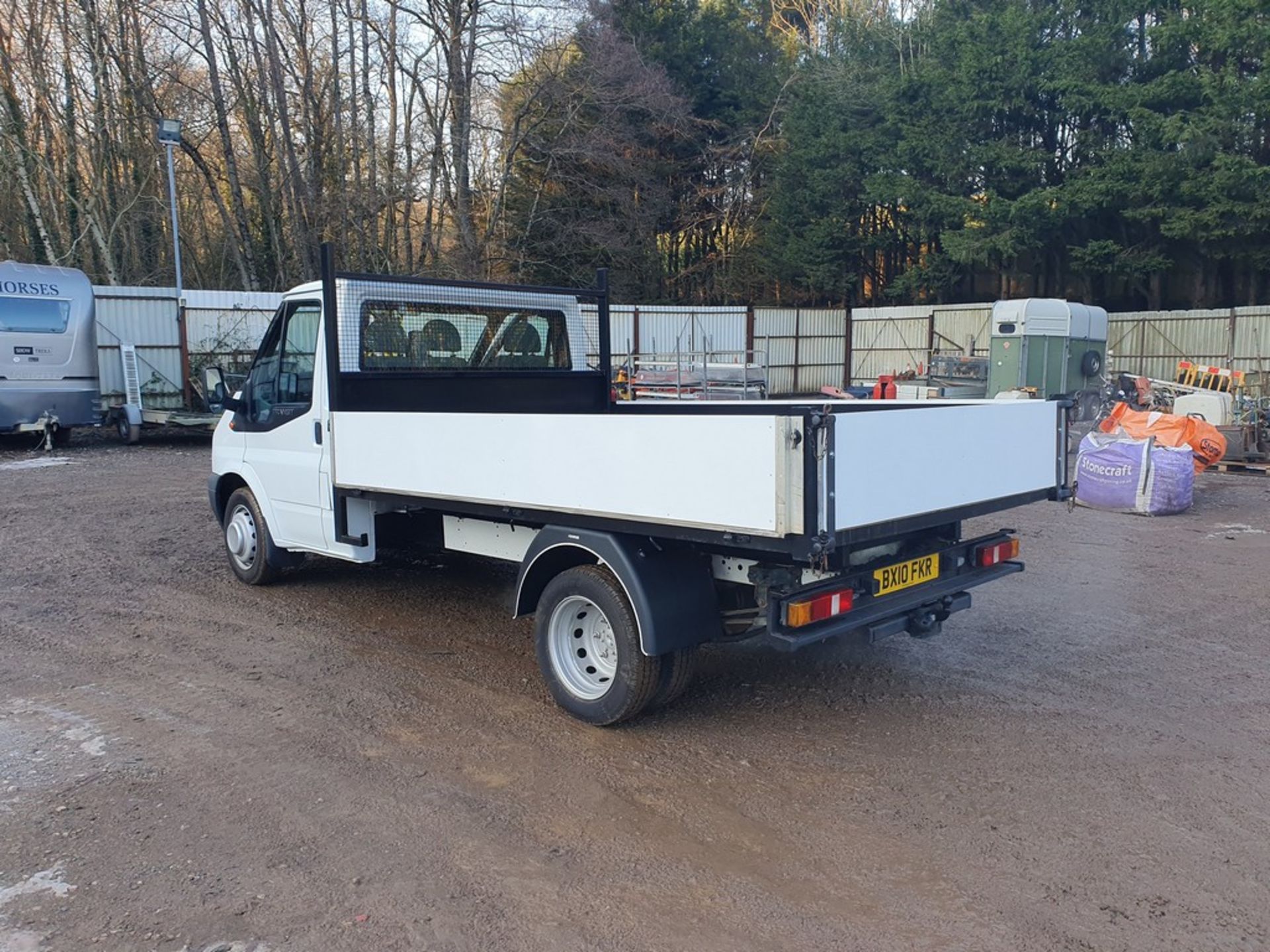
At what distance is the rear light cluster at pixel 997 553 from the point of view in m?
5.34

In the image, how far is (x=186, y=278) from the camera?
29.0m

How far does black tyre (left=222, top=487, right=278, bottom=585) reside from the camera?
7.36 meters

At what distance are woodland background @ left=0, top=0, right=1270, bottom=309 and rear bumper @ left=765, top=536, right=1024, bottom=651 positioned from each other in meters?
24.6

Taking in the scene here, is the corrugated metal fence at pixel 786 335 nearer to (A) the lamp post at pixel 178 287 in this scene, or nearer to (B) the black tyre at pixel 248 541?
(A) the lamp post at pixel 178 287

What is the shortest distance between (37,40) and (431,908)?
88.9 feet

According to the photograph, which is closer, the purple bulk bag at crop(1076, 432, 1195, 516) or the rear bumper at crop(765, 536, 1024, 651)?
the rear bumper at crop(765, 536, 1024, 651)

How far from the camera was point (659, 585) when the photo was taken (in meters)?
4.48

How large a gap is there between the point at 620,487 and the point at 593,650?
3.26 ft

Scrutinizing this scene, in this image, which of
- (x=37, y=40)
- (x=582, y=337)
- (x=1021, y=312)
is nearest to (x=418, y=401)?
(x=582, y=337)

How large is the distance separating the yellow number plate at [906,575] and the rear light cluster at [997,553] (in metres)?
0.36

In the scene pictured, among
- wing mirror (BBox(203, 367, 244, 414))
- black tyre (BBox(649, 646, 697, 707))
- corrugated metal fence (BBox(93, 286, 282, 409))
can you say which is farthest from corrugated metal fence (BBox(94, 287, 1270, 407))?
black tyre (BBox(649, 646, 697, 707))

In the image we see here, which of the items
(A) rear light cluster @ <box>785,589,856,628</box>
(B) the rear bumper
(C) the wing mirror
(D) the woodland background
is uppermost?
(D) the woodland background

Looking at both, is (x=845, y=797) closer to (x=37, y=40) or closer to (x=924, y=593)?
(x=924, y=593)

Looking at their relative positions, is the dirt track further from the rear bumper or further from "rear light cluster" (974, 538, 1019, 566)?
"rear light cluster" (974, 538, 1019, 566)
